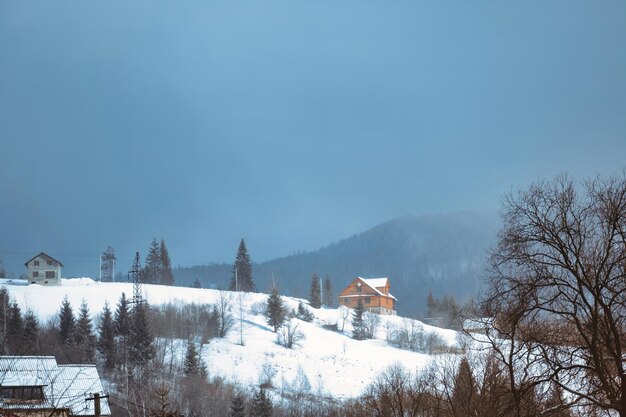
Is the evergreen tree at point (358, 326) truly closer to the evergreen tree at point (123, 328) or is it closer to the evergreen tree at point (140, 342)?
the evergreen tree at point (123, 328)

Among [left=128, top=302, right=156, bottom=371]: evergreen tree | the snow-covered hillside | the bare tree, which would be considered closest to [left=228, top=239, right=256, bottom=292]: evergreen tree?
the snow-covered hillside

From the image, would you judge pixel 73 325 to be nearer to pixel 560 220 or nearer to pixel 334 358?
pixel 334 358

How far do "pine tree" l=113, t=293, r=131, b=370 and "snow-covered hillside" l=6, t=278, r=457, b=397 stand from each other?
8.75 m

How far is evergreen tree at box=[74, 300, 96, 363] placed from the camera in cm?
8099

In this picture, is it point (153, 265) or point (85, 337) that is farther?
point (153, 265)

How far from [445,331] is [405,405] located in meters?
76.8

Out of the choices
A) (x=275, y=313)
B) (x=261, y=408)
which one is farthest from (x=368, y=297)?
(x=261, y=408)

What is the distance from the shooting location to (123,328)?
89812mm

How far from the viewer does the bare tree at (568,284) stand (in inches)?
640

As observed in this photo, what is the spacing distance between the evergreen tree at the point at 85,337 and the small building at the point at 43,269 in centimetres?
3033

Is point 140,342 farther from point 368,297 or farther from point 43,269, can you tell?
point 368,297

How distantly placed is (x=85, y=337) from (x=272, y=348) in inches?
941

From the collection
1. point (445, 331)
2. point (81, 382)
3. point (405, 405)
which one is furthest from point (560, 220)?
point (445, 331)

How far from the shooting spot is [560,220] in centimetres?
1780
